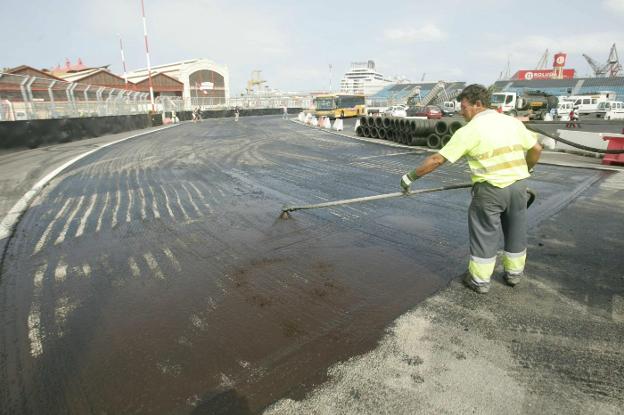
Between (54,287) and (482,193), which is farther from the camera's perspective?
(54,287)

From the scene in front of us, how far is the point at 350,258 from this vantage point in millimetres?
4105

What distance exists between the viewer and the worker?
10.2 feet

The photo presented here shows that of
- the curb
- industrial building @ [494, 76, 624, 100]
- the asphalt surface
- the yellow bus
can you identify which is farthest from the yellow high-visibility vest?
industrial building @ [494, 76, 624, 100]

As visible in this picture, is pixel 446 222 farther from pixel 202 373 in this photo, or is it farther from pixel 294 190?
pixel 202 373

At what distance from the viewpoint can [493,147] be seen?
309 centimetres

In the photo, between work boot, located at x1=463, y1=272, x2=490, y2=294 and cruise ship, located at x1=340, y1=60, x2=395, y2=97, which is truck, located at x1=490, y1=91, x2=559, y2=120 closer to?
work boot, located at x1=463, y1=272, x2=490, y2=294

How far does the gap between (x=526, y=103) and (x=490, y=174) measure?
101ft

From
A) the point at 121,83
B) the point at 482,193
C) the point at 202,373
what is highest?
the point at 121,83

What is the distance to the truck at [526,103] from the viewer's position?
26984 mm

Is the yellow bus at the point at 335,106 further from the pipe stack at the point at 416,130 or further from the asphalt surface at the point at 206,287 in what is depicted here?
the asphalt surface at the point at 206,287

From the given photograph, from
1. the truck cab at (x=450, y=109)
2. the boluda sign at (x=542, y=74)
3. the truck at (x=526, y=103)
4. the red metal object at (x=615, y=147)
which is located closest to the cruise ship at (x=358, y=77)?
the boluda sign at (x=542, y=74)

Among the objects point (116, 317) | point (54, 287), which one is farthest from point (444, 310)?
point (54, 287)

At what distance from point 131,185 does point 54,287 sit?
4691 millimetres

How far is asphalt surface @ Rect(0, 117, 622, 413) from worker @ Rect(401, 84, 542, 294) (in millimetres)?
507
